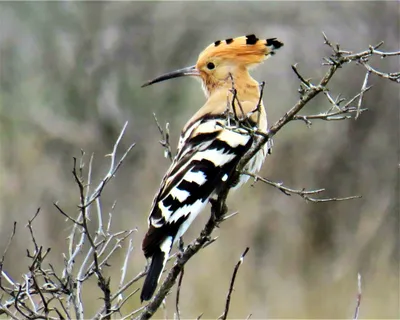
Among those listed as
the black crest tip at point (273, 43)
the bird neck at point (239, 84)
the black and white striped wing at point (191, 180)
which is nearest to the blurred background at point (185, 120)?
the bird neck at point (239, 84)

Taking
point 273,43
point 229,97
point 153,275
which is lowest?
point 153,275

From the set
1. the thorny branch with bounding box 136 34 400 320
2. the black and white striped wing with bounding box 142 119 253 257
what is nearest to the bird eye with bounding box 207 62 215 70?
the black and white striped wing with bounding box 142 119 253 257

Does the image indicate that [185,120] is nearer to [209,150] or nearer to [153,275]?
[209,150]

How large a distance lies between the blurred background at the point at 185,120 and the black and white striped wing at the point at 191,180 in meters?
2.42

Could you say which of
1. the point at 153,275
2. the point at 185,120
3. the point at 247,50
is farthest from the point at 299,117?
the point at 185,120

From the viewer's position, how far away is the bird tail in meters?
1.79

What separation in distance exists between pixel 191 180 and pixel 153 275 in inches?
12.3

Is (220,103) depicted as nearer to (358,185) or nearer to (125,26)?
(358,185)

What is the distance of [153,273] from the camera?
1.83 metres

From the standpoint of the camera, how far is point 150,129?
19.2ft

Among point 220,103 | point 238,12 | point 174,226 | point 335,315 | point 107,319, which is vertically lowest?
point 107,319

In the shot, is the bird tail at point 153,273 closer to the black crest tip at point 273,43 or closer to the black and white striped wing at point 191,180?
the black and white striped wing at point 191,180

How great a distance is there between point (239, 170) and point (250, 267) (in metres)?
3.14

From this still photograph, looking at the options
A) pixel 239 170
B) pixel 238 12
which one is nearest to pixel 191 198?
pixel 239 170
